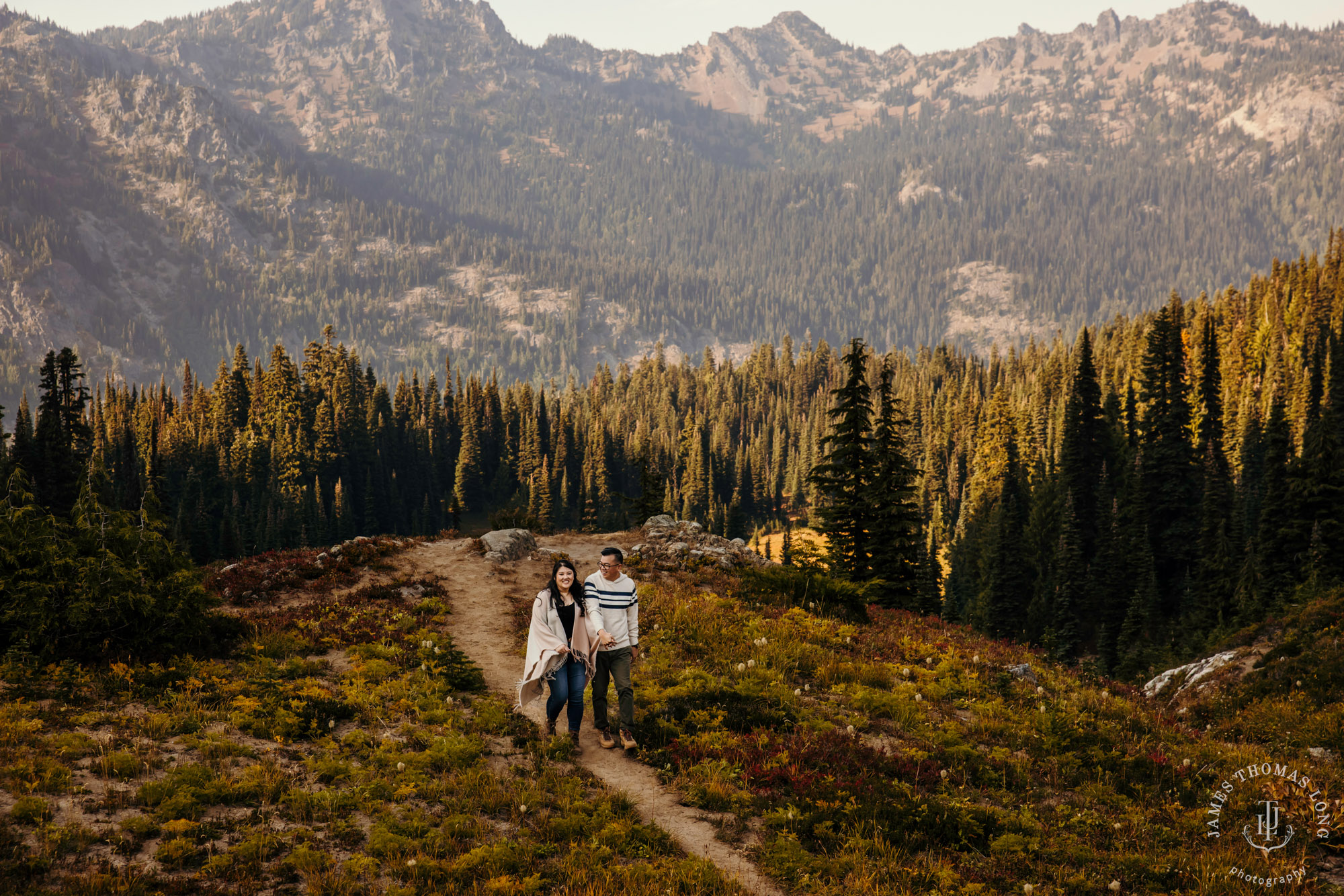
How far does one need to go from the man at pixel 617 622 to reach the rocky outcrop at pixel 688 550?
1586 cm

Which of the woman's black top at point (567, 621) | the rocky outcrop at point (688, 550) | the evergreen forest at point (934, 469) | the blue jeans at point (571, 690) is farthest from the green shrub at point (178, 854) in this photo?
the rocky outcrop at point (688, 550)

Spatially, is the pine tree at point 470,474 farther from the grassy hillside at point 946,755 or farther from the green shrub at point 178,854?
the green shrub at point 178,854

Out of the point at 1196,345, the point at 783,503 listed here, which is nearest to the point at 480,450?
the point at 783,503

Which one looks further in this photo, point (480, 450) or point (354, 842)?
point (480, 450)

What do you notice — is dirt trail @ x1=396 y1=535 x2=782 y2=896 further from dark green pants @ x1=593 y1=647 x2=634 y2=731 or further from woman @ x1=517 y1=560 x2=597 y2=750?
woman @ x1=517 y1=560 x2=597 y2=750

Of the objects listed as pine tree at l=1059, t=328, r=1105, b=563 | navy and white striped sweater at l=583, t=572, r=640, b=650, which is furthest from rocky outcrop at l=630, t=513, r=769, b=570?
pine tree at l=1059, t=328, r=1105, b=563

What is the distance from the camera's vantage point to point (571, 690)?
1347 centimetres

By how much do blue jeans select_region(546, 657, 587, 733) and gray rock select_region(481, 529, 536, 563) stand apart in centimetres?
1780

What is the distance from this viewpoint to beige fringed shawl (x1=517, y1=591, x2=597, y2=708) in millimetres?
13094

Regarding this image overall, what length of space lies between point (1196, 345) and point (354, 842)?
5404 inches

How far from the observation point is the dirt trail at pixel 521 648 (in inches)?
424

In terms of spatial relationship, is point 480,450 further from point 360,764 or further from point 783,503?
point 360,764

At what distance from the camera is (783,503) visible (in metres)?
196

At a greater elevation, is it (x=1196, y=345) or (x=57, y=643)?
(x=1196, y=345)
